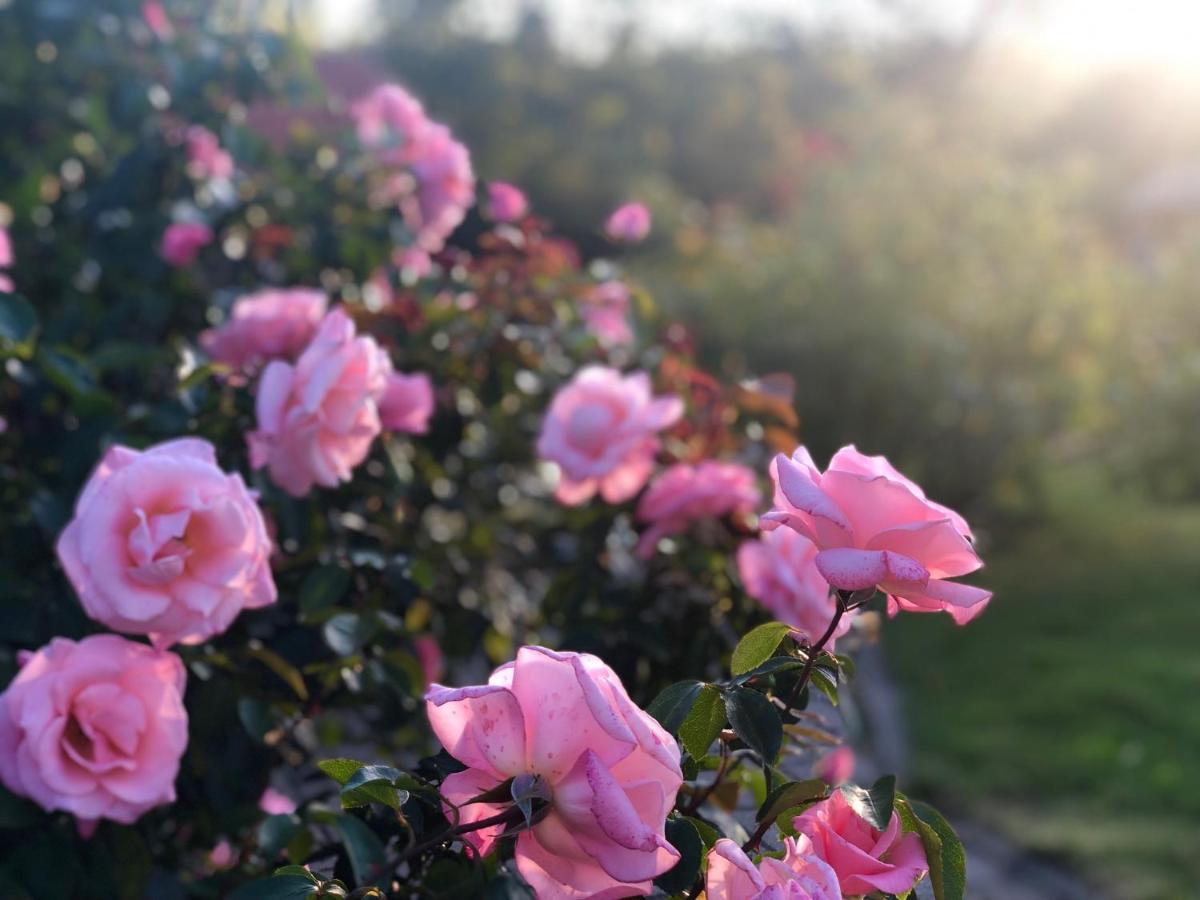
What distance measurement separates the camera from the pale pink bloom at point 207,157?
2.06 m

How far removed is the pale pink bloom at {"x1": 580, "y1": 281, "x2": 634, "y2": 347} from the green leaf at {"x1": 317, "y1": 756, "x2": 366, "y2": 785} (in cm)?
98

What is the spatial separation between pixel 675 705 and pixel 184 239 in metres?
1.33

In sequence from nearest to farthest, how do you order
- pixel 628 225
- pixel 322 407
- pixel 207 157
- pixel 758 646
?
pixel 758 646, pixel 322 407, pixel 628 225, pixel 207 157

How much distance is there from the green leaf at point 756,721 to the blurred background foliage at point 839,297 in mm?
595

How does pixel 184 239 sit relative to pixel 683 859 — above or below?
below

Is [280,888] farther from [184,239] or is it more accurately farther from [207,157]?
[207,157]

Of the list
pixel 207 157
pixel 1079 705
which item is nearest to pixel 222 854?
pixel 207 157

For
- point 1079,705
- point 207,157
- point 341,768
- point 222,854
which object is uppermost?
point 341,768

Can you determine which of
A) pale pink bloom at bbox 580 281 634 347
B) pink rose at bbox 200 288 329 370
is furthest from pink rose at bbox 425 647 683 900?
pale pink bloom at bbox 580 281 634 347

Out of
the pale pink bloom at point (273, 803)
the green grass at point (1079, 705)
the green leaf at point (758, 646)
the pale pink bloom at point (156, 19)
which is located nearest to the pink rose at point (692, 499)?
the pale pink bloom at point (273, 803)

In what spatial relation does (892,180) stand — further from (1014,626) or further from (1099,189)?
(1099,189)

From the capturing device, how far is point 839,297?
540cm

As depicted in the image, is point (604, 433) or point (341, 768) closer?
point (341, 768)

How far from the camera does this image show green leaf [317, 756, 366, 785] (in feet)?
2.02
